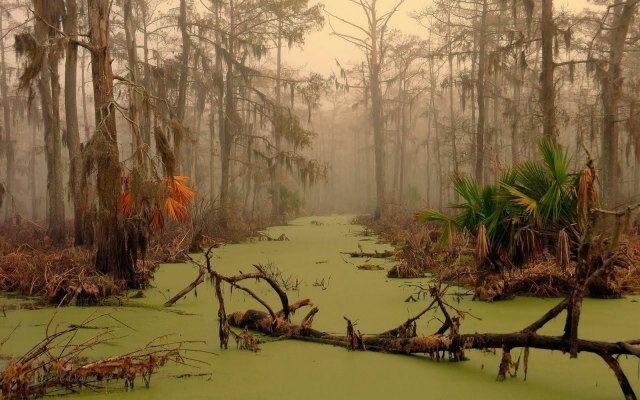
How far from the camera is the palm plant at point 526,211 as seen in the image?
5699 millimetres

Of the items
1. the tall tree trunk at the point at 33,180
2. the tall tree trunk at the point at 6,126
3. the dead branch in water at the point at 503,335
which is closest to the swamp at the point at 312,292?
the dead branch in water at the point at 503,335

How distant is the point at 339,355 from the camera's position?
3.83 meters

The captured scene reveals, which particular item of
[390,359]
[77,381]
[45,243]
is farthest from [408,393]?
[45,243]

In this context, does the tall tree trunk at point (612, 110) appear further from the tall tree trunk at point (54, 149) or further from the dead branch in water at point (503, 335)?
the tall tree trunk at point (54, 149)

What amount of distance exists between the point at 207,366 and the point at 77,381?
826mm

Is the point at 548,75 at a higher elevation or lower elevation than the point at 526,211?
higher

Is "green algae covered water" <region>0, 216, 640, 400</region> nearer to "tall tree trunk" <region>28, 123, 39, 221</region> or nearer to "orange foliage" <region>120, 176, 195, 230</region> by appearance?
"orange foliage" <region>120, 176, 195, 230</region>

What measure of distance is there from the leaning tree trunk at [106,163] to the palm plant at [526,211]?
13.5 ft

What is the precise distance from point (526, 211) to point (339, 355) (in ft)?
9.77

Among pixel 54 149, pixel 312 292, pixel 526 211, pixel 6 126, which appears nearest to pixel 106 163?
pixel 312 292

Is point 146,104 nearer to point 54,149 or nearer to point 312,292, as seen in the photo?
point 312,292

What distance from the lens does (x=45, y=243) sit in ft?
37.1

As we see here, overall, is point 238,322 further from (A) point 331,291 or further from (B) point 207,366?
(A) point 331,291

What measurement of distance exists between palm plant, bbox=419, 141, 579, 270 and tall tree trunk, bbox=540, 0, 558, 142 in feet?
15.5
